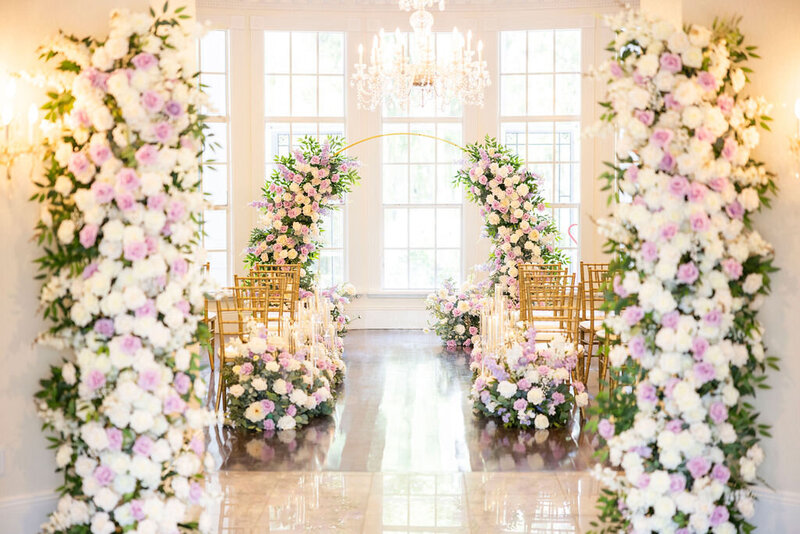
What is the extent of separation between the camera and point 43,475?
4.26 metres

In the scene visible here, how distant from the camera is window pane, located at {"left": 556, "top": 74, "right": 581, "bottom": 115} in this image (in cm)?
1184

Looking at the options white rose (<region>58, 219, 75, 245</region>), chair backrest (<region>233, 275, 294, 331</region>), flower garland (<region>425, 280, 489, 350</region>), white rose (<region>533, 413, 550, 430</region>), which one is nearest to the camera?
white rose (<region>58, 219, 75, 245</region>)

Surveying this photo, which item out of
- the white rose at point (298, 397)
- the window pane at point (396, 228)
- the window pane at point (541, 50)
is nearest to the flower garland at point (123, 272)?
the white rose at point (298, 397)

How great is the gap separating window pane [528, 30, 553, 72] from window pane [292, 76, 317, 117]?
9.03ft

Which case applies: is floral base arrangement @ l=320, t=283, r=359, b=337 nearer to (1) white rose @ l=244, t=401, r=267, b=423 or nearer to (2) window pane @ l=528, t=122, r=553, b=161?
(2) window pane @ l=528, t=122, r=553, b=161

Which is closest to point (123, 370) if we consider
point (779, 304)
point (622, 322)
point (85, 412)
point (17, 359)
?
point (85, 412)

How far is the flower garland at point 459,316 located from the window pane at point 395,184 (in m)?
2.06

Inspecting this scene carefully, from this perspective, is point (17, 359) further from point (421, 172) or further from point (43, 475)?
point (421, 172)

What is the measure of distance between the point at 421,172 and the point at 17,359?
27.3ft

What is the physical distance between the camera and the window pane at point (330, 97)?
11891 mm

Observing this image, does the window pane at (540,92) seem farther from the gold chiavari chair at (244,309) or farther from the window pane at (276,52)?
the gold chiavari chair at (244,309)

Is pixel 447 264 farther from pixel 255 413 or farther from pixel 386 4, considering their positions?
pixel 255 413

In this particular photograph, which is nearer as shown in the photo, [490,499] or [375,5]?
[490,499]

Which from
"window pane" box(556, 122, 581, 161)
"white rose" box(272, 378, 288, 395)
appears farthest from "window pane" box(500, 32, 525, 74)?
"white rose" box(272, 378, 288, 395)
